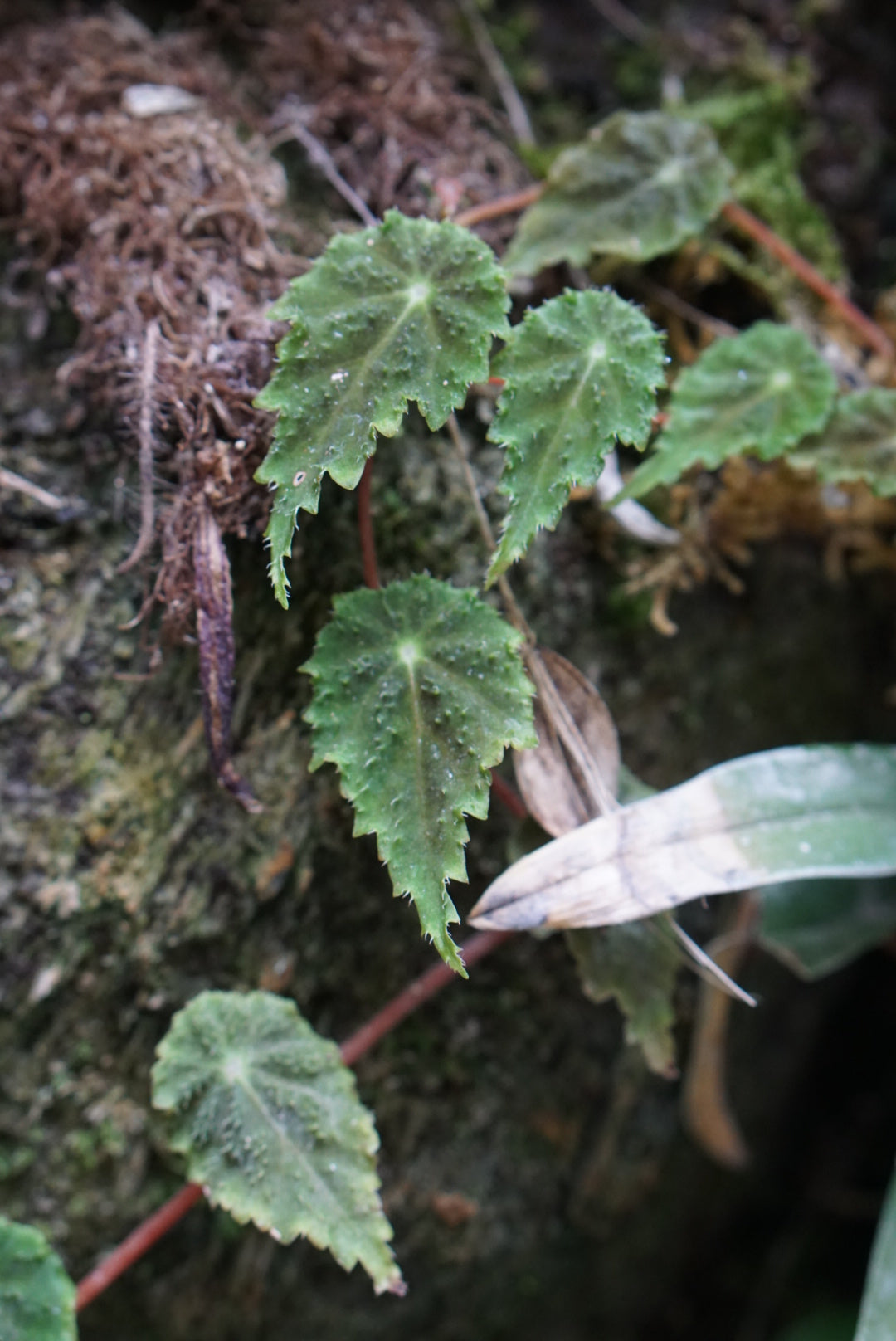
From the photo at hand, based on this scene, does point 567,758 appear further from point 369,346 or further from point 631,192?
point 631,192

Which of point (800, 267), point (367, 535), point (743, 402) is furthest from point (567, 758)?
point (800, 267)

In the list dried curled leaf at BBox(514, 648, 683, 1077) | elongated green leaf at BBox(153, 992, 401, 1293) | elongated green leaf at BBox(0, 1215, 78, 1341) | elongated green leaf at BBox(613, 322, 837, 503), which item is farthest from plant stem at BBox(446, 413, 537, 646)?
elongated green leaf at BBox(0, 1215, 78, 1341)

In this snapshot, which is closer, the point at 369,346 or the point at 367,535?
the point at 369,346

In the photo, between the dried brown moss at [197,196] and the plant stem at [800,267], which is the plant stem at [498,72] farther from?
the plant stem at [800,267]

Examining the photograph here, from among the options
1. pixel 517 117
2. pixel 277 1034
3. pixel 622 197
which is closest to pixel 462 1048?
pixel 277 1034

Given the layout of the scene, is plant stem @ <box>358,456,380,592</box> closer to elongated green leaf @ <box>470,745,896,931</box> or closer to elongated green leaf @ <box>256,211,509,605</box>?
elongated green leaf @ <box>256,211,509,605</box>
